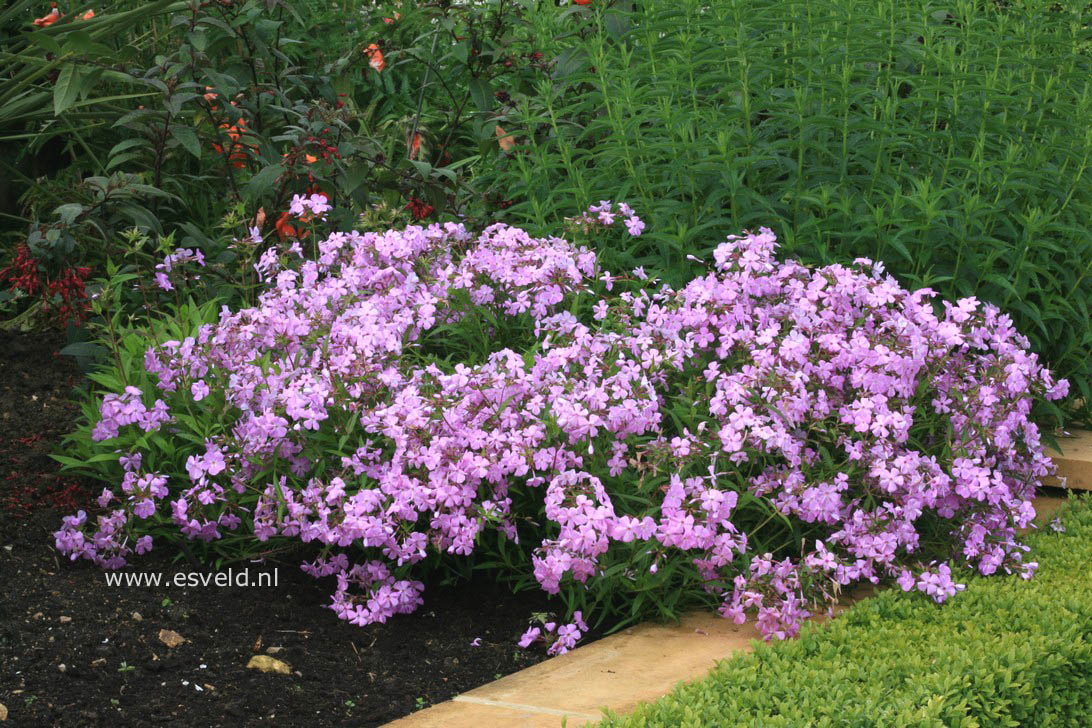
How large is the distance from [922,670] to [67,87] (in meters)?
3.23

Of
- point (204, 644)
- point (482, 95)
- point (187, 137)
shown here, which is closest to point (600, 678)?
point (204, 644)

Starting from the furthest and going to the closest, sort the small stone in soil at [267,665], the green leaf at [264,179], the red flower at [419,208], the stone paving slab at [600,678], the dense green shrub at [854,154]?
the red flower at [419,208]
the green leaf at [264,179]
the dense green shrub at [854,154]
the small stone in soil at [267,665]
the stone paving slab at [600,678]

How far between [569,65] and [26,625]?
305cm

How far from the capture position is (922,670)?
2715 millimetres

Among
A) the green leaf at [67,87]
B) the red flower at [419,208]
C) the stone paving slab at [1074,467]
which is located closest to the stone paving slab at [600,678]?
the stone paving slab at [1074,467]

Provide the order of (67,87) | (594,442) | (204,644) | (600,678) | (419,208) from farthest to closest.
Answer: (419,208), (67,87), (594,442), (204,644), (600,678)

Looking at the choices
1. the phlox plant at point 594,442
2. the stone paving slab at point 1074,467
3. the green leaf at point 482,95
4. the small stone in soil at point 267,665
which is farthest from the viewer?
the green leaf at point 482,95

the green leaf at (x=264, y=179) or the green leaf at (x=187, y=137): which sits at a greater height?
the green leaf at (x=187, y=137)

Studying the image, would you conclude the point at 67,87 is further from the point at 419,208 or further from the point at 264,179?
the point at 419,208

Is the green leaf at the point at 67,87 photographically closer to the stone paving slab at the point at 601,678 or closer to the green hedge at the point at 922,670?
the stone paving slab at the point at 601,678

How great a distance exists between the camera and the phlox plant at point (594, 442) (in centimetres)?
319

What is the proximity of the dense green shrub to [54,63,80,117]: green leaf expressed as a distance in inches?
63.2

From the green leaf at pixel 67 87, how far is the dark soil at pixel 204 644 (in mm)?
1207

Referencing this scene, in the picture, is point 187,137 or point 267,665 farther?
point 187,137
